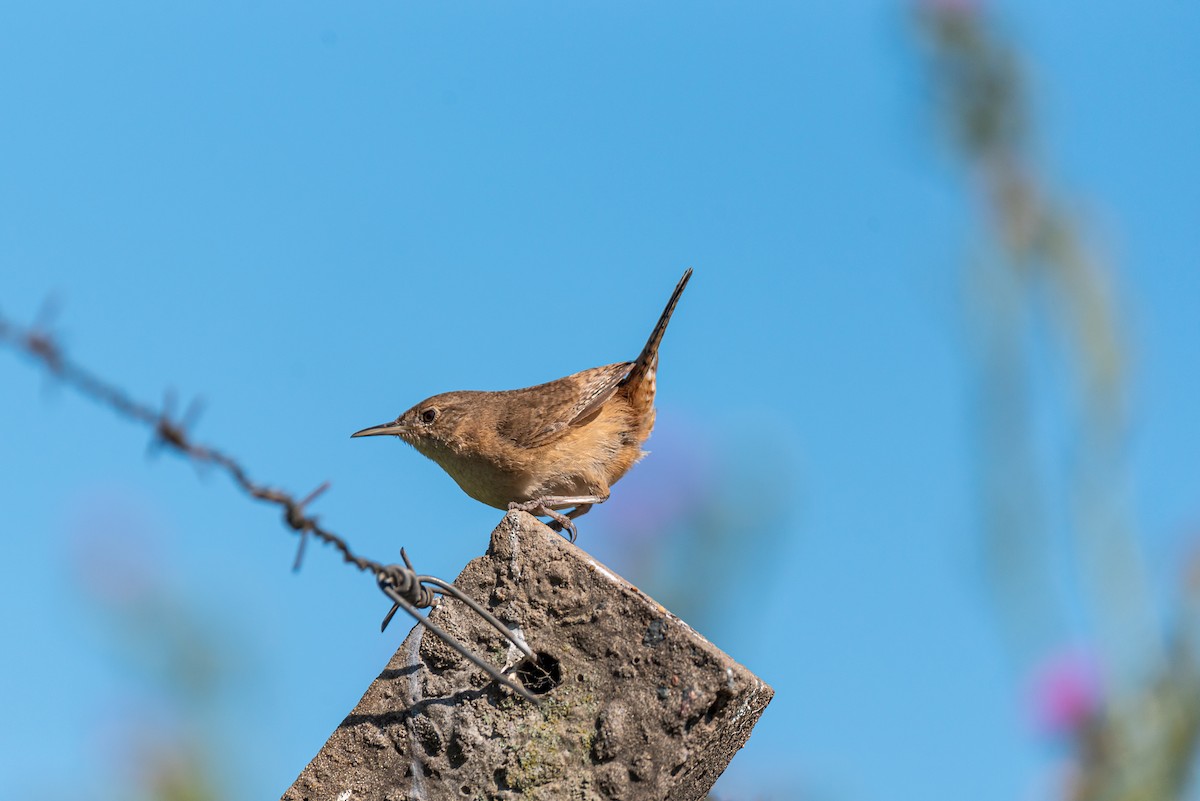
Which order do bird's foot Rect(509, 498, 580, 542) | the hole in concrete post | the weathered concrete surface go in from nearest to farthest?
the weathered concrete surface, the hole in concrete post, bird's foot Rect(509, 498, 580, 542)

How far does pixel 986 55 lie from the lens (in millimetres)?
7195

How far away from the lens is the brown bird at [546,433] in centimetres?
531


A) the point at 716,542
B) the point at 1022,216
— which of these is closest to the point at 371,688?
the point at 716,542

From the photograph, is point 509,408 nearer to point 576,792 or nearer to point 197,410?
point 576,792

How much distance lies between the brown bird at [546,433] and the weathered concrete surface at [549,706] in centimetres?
198

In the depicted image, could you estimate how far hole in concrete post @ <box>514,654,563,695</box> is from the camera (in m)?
2.85

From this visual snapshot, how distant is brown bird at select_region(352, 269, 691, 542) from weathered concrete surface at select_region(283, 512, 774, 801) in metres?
1.98

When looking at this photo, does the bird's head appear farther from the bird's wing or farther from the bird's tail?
the bird's tail

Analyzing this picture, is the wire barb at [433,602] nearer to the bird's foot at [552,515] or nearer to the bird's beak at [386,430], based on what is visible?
the bird's foot at [552,515]

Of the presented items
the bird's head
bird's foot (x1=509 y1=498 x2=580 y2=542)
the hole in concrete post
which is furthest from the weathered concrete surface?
the bird's head

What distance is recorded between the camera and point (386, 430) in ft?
19.7

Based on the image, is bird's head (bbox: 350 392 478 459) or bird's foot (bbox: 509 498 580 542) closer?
bird's foot (bbox: 509 498 580 542)

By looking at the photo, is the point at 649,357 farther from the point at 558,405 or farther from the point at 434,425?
the point at 434,425

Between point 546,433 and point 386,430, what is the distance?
999 mm
